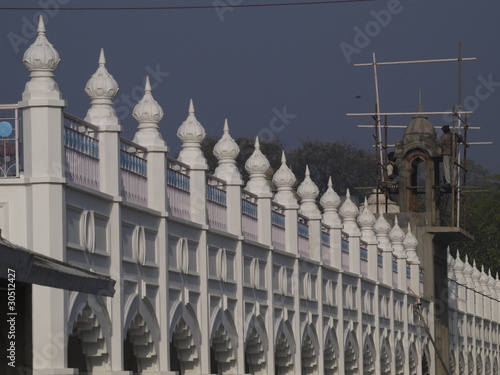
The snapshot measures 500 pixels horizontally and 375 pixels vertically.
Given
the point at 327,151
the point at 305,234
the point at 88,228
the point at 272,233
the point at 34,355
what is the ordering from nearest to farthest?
1. the point at 34,355
2. the point at 88,228
3. the point at 272,233
4. the point at 305,234
5. the point at 327,151

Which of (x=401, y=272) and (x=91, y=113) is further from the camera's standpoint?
(x=401, y=272)

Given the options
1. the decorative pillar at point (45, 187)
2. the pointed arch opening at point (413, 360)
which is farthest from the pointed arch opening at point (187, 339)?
the pointed arch opening at point (413, 360)

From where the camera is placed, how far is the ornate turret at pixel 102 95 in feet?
55.9

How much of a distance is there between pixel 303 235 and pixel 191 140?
7.47 m

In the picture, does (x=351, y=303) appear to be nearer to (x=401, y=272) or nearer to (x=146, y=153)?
(x=401, y=272)

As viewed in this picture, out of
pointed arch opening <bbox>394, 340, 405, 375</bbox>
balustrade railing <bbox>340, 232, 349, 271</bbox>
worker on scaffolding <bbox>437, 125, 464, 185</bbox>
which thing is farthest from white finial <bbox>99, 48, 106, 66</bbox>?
worker on scaffolding <bbox>437, 125, 464, 185</bbox>

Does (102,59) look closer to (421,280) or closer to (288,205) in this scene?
(288,205)

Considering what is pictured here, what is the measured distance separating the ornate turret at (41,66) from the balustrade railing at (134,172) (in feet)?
8.25

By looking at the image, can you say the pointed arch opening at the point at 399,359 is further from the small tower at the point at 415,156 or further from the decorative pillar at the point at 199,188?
the decorative pillar at the point at 199,188

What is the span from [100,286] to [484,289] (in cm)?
4426

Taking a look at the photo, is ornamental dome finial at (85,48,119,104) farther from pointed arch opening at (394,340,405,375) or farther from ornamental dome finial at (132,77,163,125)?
pointed arch opening at (394,340,405,375)

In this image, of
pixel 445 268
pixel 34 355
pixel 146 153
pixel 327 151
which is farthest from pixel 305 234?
pixel 327 151

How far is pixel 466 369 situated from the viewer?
4941cm

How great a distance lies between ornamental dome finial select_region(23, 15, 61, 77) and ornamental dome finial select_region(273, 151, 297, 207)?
1170 centimetres
